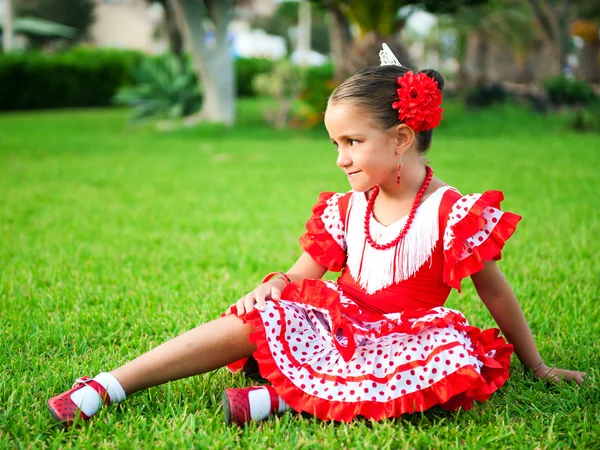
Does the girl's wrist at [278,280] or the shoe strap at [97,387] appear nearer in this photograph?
the shoe strap at [97,387]

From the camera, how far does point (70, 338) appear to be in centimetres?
277

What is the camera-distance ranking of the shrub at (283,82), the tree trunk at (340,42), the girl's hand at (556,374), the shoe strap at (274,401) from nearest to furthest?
the shoe strap at (274,401)
the girl's hand at (556,374)
the tree trunk at (340,42)
the shrub at (283,82)

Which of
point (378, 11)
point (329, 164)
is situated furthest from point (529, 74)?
point (329, 164)

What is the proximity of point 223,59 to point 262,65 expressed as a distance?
1307 centimetres

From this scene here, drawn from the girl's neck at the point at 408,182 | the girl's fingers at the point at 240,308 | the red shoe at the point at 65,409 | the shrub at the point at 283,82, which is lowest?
the red shoe at the point at 65,409

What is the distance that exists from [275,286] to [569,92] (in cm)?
1231

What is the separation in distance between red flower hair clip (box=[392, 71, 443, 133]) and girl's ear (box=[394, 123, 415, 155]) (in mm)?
49

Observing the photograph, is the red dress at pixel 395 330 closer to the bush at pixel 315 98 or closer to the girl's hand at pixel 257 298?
the girl's hand at pixel 257 298

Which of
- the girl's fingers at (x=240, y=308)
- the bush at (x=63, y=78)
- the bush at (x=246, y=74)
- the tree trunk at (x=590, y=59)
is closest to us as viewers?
the girl's fingers at (x=240, y=308)

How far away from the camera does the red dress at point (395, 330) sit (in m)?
2.03

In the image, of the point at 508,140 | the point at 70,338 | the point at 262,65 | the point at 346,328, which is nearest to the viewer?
the point at 346,328

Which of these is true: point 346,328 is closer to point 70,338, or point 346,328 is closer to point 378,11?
point 70,338

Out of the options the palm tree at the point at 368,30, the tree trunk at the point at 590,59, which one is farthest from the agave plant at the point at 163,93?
the tree trunk at the point at 590,59

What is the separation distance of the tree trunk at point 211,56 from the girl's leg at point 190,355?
10.9 m
